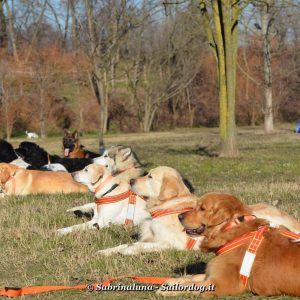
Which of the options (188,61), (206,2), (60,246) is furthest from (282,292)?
(188,61)

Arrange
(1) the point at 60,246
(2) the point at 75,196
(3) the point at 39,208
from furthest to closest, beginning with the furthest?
(2) the point at 75,196, (3) the point at 39,208, (1) the point at 60,246

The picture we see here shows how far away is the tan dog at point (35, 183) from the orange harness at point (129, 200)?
4.14 m

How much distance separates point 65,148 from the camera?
1855cm

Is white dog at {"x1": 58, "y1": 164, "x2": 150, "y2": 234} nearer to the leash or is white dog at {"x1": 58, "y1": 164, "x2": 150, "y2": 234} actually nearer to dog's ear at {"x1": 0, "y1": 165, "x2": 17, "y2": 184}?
the leash

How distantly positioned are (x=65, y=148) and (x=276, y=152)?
371 inches

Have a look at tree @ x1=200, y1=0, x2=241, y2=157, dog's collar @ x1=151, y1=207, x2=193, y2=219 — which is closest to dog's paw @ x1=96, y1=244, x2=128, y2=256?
dog's collar @ x1=151, y1=207, x2=193, y2=219

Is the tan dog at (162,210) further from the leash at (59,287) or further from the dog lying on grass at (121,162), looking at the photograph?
the dog lying on grass at (121,162)

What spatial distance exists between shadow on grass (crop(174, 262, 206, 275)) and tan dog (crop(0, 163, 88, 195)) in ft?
22.2

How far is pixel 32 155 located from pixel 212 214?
11.4 meters

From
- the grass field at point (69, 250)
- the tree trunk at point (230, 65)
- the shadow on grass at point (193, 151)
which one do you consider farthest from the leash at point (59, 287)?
the shadow on grass at point (193, 151)

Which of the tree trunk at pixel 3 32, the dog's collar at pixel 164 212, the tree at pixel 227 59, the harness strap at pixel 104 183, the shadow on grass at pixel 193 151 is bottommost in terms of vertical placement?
the shadow on grass at pixel 193 151

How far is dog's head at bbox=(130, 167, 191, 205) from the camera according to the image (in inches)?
287

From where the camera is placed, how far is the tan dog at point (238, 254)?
15.7 feet

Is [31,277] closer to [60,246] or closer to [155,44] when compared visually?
[60,246]
